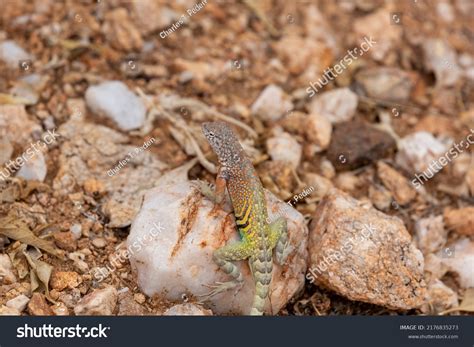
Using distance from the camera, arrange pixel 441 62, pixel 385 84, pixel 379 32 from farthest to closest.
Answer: pixel 379 32 → pixel 441 62 → pixel 385 84

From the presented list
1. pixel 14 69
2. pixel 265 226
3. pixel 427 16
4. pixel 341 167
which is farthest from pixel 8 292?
pixel 427 16

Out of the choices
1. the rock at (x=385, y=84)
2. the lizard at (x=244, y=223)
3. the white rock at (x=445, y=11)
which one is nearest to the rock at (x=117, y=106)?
the lizard at (x=244, y=223)

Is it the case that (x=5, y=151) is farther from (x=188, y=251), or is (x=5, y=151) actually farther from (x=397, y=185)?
(x=397, y=185)

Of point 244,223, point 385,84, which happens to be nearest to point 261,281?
point 244,223

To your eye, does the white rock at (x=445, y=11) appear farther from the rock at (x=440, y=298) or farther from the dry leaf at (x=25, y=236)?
the dry leaf at (x=25, y=236)

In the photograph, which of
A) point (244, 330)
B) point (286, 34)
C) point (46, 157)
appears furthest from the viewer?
point (286, 34)

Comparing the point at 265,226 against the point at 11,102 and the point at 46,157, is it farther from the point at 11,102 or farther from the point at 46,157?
the point at 11,102
